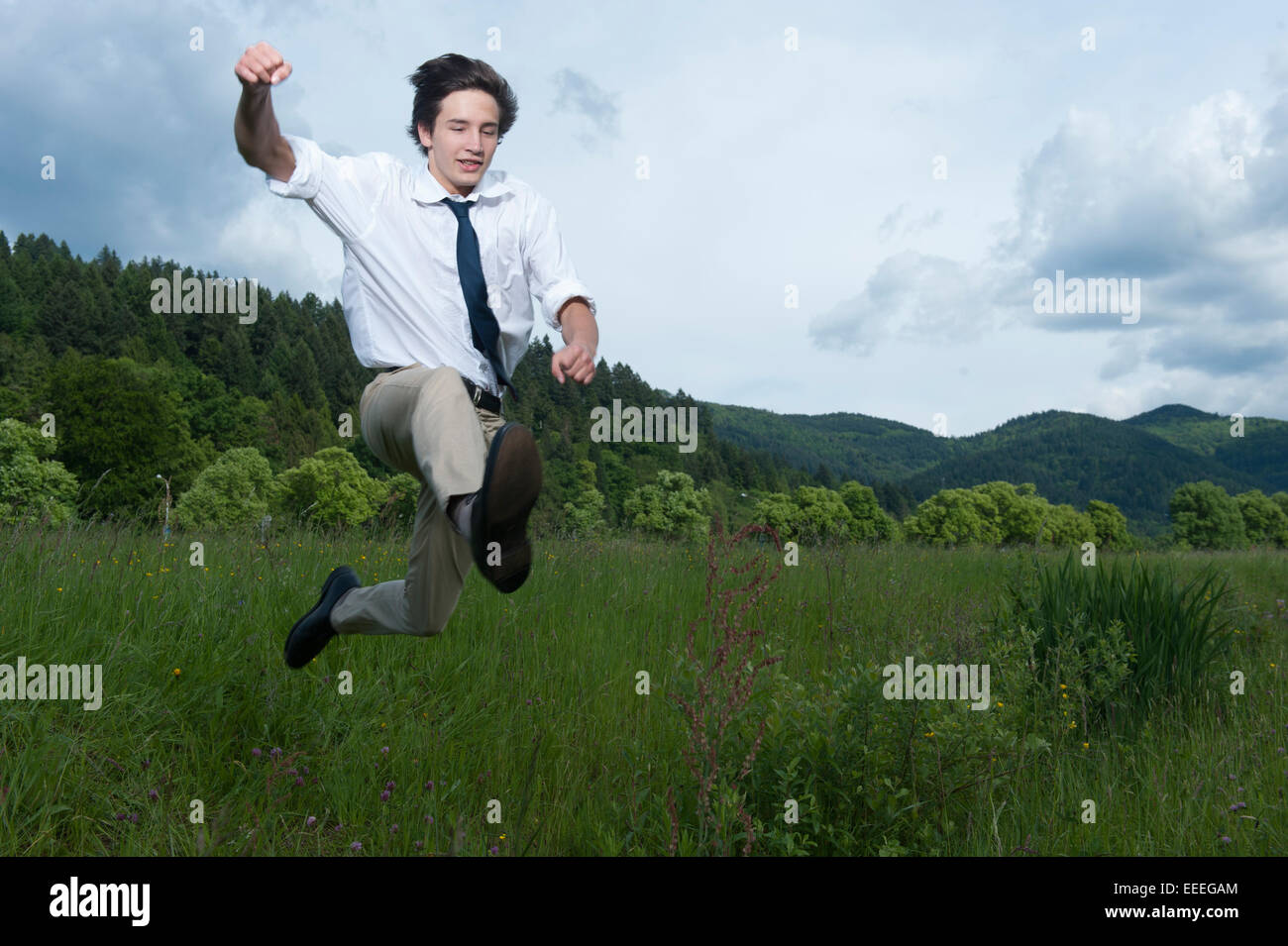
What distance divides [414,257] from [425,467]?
91 centimetres

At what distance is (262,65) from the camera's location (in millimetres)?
2732

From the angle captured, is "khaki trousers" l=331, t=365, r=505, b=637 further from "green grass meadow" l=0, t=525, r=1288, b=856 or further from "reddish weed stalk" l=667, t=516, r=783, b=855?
"reddish weed stalk" l=667, t=516, r=783, b=855

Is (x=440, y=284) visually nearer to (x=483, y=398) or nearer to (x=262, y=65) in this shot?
(x=483, y=398)

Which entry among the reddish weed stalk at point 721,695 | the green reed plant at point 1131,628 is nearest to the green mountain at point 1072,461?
the green reed plant at point 1131,628

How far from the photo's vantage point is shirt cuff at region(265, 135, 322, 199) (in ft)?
10.3

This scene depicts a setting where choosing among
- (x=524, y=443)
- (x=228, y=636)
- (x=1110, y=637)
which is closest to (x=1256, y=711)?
(x=1110, y=637)

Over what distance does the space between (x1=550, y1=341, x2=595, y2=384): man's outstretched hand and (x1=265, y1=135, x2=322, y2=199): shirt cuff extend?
4.12 feet

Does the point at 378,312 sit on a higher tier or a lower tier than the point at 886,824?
higher

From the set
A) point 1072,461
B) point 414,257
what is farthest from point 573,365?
point 1072,461

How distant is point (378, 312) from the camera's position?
328 centimetres

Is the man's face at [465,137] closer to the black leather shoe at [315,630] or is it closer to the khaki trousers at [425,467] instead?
the khaki trousers at [425,467]

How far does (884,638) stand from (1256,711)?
2439 mm

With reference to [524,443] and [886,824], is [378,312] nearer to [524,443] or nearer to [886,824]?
[524,443]

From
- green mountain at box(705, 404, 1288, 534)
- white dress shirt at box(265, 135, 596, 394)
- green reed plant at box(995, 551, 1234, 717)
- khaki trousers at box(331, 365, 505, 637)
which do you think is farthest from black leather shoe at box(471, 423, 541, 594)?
green mountain at box(705, 404, 1288, 534)
